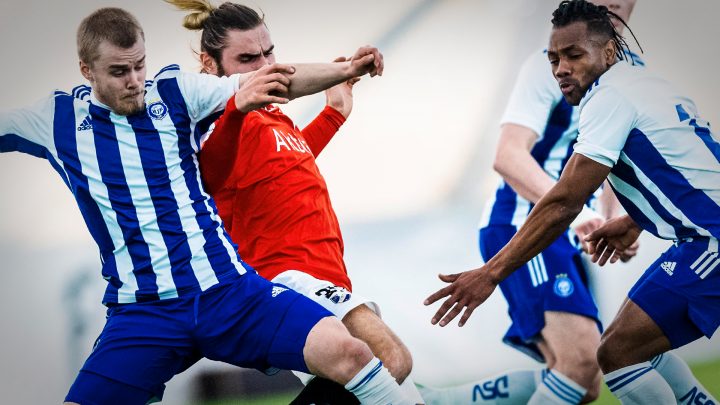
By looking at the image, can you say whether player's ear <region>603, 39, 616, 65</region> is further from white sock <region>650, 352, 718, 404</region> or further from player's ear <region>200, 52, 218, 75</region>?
player's ear <region>200, 52, 218, 75</region>

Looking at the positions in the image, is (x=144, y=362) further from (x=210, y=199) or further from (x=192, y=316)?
(x=210, y=199)

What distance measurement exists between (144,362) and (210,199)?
1.92 ft

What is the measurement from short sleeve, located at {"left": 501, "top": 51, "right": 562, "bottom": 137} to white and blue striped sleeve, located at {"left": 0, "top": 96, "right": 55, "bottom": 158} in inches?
81.0

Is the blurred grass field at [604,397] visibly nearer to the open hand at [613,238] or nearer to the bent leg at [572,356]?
the bent leg at [572,356]

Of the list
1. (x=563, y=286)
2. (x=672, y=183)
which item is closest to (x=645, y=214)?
(x=672, y=183)

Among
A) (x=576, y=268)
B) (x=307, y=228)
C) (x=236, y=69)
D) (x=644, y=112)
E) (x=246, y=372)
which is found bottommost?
(x=246, y=372)

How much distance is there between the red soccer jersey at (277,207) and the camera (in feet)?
11.1

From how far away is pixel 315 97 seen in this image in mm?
4750

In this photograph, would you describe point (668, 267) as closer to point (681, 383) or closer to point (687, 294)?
point (687, 294)

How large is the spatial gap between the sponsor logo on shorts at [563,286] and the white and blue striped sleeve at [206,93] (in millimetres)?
1767

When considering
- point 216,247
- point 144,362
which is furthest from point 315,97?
point 144,362

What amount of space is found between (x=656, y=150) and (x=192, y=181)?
1.51 meters

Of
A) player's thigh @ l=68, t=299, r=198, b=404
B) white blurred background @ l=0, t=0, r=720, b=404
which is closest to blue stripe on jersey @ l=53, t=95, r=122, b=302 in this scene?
player's thigh @ l=68, t=299, r=198, b=404

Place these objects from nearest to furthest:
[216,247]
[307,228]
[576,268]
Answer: [216,247] → [307,228] → [576,268]
